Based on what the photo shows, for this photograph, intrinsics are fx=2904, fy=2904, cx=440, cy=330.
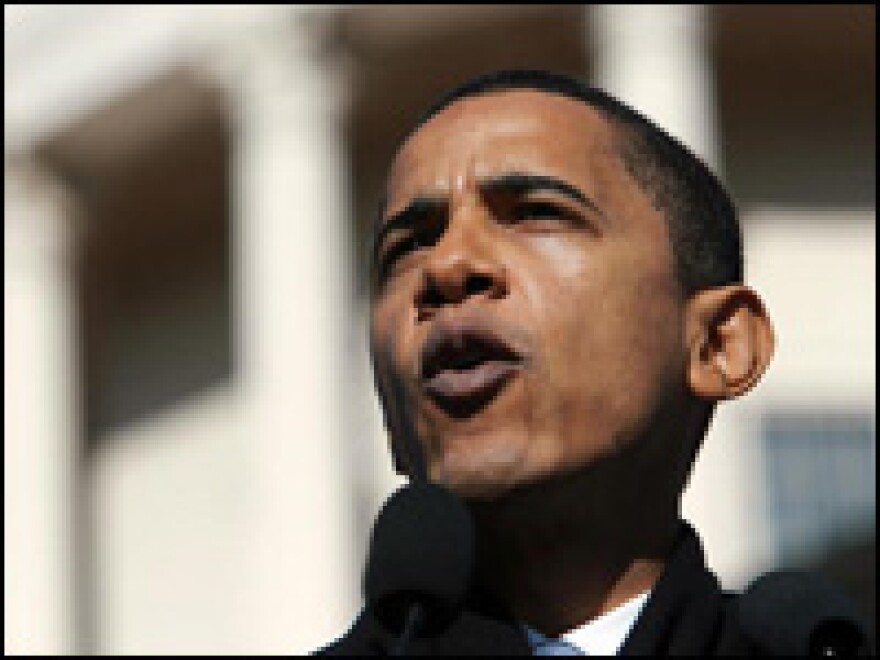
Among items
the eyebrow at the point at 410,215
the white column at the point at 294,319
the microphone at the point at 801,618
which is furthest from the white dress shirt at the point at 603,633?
the white column at the point at 294,319

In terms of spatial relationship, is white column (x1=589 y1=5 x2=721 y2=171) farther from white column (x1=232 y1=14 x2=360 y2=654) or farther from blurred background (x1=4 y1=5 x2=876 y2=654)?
white column (x1=232 y1=14 x2=360 y2=654)

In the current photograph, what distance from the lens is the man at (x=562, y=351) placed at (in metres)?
3.03

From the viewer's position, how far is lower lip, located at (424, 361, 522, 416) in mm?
3014

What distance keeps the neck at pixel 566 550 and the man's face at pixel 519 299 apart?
4 centimetres

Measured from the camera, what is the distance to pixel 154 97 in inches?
1443

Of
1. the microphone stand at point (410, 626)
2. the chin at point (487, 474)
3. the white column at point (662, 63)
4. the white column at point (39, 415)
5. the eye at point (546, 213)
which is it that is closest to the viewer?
the microphone stand at point (410, 626)

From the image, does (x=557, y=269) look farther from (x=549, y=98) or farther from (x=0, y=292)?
(x=0, y=292)

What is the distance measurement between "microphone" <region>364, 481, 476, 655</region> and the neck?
97 millimetres

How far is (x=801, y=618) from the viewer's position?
3.07 meters

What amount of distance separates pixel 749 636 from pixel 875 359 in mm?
32333

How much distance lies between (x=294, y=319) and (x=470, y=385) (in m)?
32.2

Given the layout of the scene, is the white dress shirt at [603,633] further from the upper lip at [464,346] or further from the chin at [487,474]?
the upper lip at [464,346]

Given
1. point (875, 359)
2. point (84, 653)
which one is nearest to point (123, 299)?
point (84, 653)

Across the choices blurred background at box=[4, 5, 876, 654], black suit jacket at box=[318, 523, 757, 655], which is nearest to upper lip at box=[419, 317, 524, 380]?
black suit jacket at box=[318, 523, 757, 655]
